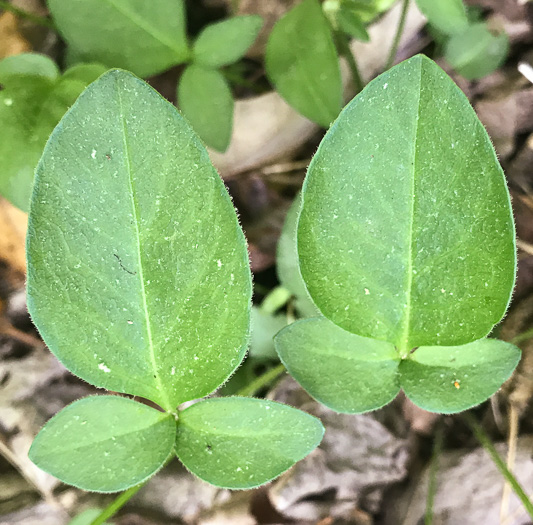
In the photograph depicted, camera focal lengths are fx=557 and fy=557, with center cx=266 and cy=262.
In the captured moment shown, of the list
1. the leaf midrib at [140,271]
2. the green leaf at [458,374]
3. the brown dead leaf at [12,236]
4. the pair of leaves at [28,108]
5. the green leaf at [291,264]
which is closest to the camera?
the leaf midrib at [140,271]

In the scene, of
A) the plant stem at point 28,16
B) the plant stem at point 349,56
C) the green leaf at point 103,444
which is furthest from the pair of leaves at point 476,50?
the green leaf at point 103,444

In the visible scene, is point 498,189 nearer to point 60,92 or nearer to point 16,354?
point 60,92

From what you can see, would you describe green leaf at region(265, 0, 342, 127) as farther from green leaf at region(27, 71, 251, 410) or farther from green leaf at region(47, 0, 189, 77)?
green leaf at region(27, 71, 251, 410)

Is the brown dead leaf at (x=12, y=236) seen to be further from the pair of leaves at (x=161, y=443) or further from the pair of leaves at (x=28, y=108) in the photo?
the pair of leaves at (x=161, y=443)

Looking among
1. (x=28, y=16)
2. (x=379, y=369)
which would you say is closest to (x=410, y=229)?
(x=379, y=369)

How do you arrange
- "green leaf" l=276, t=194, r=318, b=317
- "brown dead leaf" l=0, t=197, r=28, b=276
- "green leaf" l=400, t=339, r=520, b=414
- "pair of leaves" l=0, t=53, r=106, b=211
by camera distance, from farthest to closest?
"brown dead leaf" l=0, t=197, r=28, b=276, "green leaf" l=276, t=194, r=318, b=317, "pair of leaves" l=0, t=53, r=106, b=211, "green leaf" l=400, t=339, r=520, b=414

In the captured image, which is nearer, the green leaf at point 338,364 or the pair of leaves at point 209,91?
the green leaf at point 338,364

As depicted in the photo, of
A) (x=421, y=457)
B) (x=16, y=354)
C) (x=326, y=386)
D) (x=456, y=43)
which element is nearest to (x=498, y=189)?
(x=326, y=386)

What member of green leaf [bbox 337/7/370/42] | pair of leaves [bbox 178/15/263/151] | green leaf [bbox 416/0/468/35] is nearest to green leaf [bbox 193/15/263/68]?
pair of leaves [bbox 178/15/263/151]
